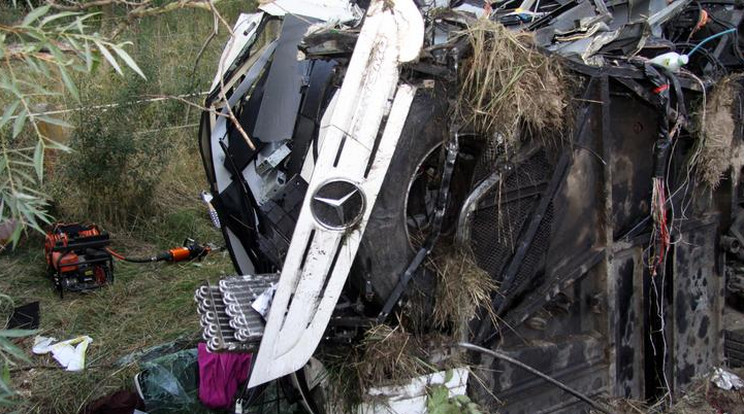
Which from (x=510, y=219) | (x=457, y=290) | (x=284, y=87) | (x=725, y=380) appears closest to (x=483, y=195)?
(x=510, y=219)

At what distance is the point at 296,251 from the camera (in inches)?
109

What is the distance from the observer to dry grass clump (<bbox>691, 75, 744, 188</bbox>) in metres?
3.67

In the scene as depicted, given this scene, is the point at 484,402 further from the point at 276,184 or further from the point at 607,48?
the point at 607,48

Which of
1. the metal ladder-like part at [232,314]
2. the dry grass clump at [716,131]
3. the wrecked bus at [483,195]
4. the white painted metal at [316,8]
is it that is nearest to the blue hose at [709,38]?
the wrecked bus at [483,195]

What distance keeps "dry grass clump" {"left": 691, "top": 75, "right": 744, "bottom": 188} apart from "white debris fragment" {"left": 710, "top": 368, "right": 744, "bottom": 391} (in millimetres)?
1082

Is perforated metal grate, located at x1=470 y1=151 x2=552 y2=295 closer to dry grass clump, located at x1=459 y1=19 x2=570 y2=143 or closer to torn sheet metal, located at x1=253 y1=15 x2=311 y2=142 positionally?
dry grass clump, located at x1=459 y1=19 x2=570 y2=143

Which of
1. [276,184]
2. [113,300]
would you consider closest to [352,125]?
[276,184]

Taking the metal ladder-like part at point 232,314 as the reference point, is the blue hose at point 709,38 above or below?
above

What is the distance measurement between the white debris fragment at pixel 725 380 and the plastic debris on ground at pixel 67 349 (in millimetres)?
3731

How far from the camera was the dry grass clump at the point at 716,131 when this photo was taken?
3.67 metres

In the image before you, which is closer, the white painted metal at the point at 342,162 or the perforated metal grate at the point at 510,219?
the white painted metal at the point at 342,162

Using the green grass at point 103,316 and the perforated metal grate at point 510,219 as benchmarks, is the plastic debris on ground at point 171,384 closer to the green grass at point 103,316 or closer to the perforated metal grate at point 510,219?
the green grass at point 103,316

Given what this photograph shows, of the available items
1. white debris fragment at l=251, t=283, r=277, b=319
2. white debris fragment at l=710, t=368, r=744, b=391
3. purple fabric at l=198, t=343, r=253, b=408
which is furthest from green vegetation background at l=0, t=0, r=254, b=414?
white debris fragment at l=710, t=368, r=744, b=391

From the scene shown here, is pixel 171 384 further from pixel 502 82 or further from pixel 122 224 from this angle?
pixel 122 224
